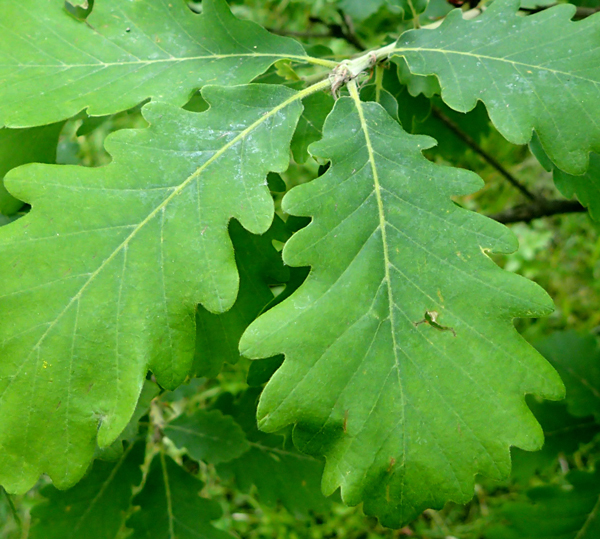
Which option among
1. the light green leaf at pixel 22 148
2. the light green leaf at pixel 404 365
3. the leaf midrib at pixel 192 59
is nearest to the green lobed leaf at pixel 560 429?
the light green leaf at pixel 404 365

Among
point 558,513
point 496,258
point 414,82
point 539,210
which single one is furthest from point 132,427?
point 496,258

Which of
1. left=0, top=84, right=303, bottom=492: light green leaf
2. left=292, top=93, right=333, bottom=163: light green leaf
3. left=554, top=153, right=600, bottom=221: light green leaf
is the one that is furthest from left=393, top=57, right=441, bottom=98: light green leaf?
left=0, top=84, right=303, bottom=492: light green leaf

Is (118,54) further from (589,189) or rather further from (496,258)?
(496,258)

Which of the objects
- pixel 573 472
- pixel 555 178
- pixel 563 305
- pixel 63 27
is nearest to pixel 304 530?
pixel 573 472

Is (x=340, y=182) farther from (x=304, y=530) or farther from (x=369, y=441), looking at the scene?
(x=304, y=530)

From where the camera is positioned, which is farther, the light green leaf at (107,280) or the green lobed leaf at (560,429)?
the green lobed leaf at (560,429)

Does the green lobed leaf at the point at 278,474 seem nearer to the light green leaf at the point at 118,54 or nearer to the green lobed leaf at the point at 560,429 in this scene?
the green lobed leaf at the point at 560,429

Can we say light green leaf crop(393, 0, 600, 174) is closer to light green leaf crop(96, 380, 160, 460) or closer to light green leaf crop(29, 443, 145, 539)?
light green leaf crop(96, 380, 160, 460)
